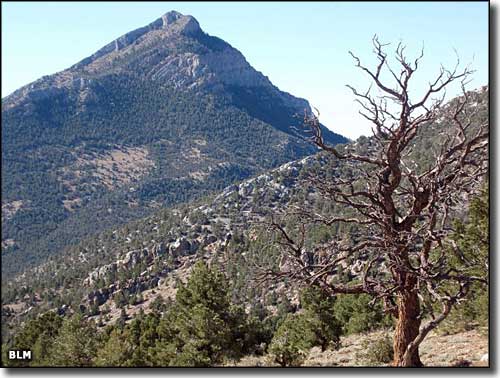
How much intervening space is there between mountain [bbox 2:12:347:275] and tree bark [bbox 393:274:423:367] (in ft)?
308

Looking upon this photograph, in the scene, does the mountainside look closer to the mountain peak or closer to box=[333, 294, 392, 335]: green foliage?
box=[333, 294, 392, 335]: green foliage

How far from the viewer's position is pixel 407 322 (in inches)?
226

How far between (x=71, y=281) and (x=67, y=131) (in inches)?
4251

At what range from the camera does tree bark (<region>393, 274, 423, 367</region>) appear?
5.70m

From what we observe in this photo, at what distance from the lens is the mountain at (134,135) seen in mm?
115375

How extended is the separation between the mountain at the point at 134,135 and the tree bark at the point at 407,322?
93886 mm

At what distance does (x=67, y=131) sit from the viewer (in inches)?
6314

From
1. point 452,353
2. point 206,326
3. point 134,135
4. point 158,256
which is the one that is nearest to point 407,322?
point 452,353

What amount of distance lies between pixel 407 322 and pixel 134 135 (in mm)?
159169

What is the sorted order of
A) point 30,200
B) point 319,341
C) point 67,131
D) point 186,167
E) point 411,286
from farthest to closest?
point 67,131 → point 186,167 → point 30,200 → point 319,341 → point 411,286

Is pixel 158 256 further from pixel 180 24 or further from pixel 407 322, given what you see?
pixel 180 24

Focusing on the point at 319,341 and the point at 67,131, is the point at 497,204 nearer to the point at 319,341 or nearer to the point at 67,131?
the point at 319,341

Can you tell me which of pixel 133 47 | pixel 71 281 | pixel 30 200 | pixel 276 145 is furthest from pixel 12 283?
pixel 133 47

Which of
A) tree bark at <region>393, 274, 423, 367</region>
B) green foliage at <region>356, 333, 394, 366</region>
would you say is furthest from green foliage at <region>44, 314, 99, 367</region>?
tree bark at <region>393, 274, 423, 367</region>
